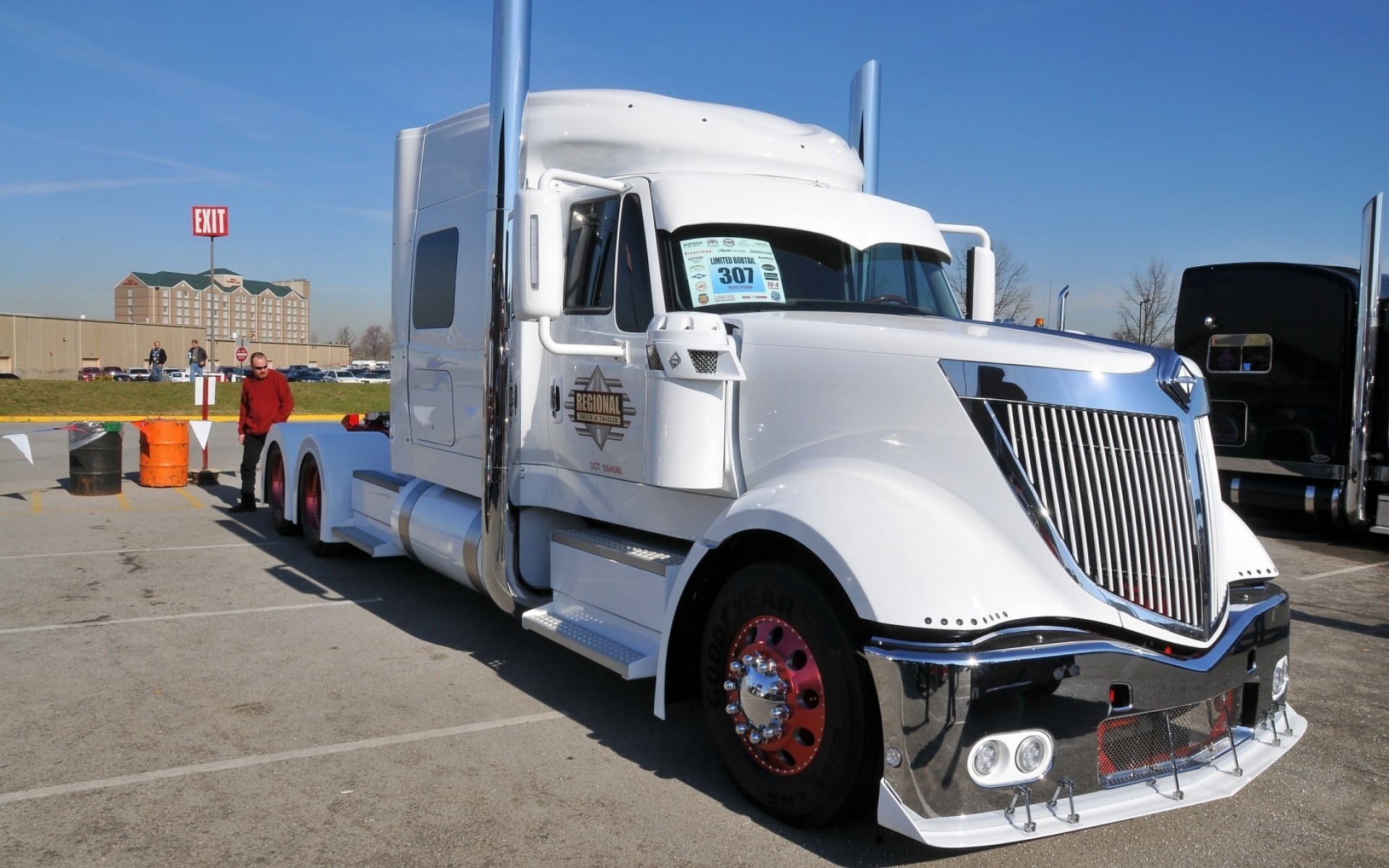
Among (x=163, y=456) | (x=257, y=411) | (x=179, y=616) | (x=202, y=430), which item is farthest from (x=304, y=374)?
(x=179, y=616)

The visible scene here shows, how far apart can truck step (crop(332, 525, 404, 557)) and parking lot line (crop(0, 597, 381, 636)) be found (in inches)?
14.9

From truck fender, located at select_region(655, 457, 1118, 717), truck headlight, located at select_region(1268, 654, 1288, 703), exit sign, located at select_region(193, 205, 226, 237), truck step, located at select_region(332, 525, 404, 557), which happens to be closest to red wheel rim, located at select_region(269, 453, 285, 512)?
truck step, located at select_region(332, 525, 404, 557)

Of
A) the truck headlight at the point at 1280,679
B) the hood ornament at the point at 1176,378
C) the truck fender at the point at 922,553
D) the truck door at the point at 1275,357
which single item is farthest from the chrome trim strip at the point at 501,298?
the truck door at the point at 1275,357

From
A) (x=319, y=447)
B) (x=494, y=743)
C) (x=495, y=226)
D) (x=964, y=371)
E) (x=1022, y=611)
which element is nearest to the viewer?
(x=1022, y=611)

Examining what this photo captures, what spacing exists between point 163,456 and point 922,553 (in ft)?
41.6

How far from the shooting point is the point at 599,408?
527 centimetres

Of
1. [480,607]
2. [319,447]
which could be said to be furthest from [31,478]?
[480,607]

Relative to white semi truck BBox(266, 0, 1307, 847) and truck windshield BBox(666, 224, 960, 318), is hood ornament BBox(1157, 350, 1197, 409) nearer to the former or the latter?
white semi truck BBox(266, 0, 1307, 847)

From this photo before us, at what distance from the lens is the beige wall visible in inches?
2918

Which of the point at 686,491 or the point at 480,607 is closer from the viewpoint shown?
the point at 686,491

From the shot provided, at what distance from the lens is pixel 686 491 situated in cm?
480

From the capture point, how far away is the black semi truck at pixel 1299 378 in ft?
34.6

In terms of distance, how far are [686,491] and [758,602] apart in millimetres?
944

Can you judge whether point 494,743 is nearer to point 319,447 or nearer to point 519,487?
point 519,487
